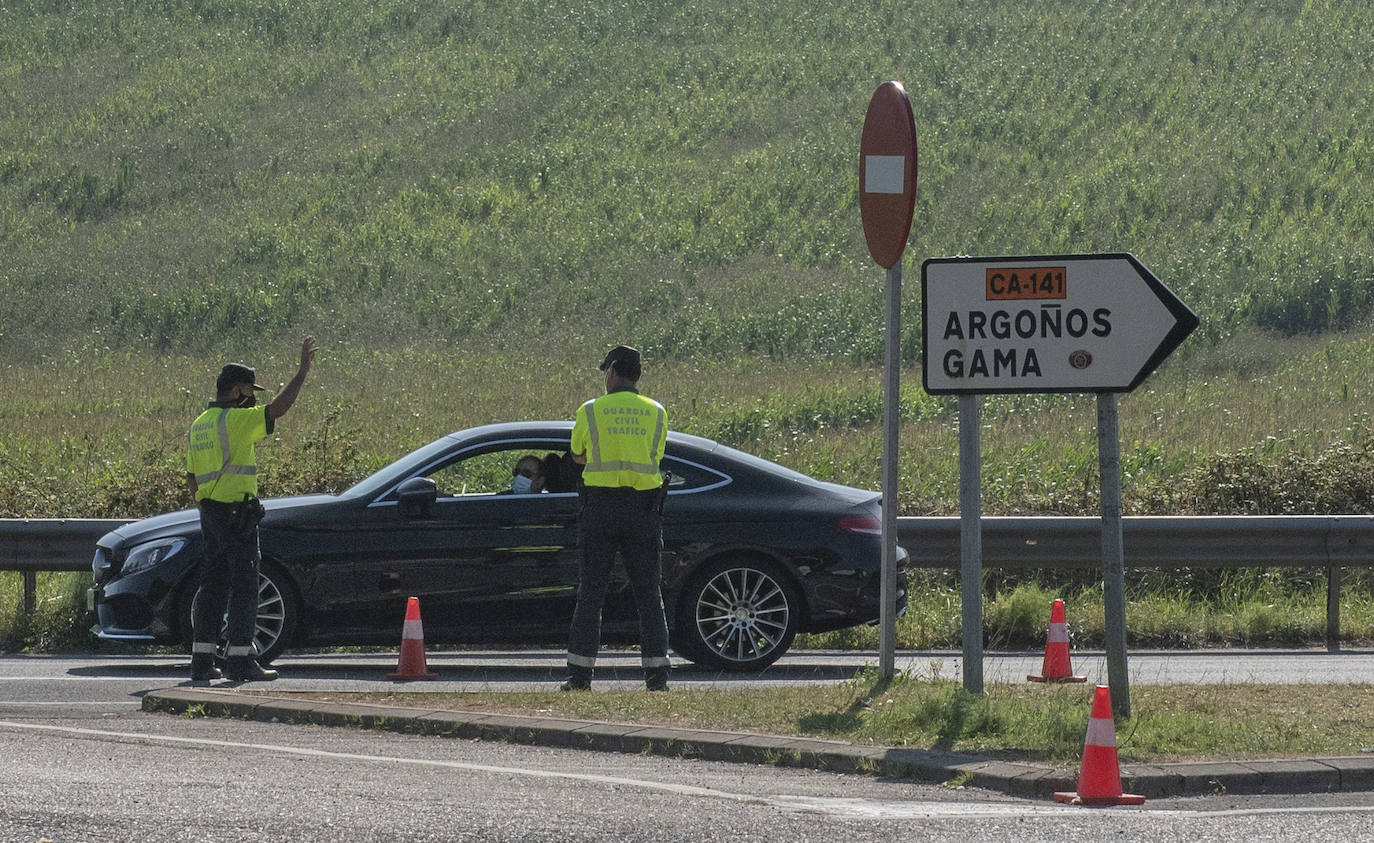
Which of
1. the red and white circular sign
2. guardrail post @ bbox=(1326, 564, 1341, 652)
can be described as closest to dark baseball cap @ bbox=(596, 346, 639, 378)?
the red and white circular sign

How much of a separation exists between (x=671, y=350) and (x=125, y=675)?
32.6m

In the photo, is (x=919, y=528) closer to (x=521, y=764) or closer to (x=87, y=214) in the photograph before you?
(x=521, y=764)

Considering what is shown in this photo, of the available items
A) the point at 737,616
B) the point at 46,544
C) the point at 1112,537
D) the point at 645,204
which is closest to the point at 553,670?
the point at 737,616

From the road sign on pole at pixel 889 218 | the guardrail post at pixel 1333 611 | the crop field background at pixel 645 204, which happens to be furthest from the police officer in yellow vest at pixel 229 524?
the crop field background at pixel 645 204

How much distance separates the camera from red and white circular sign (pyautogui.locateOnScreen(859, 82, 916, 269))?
915cm

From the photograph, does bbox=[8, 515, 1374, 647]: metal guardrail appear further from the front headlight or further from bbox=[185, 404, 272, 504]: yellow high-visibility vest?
bbox=[185, 404, 272, 504]: yellow high-visibility vest

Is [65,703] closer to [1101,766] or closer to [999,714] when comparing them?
[999,714]

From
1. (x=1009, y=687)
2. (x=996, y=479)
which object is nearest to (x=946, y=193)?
(x=996, y=479)

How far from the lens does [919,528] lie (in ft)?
43.7

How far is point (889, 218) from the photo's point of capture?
9180mm

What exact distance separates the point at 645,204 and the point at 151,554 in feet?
140

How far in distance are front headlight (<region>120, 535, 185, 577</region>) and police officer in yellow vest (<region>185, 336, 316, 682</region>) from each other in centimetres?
73

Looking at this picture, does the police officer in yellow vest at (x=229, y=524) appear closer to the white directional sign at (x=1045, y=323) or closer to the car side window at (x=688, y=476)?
the car side window at (x=688, y=476)

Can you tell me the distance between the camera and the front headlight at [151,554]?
11.4m
